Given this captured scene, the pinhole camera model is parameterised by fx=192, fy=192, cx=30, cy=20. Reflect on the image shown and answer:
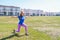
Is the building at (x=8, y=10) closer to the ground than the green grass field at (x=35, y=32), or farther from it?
farther from it

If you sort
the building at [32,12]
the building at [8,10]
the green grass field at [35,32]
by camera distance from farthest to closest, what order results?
the building at [32,12] < the building at [8,10] < the green grass field at [35,32]

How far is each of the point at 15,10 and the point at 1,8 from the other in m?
12.3

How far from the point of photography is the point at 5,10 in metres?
153

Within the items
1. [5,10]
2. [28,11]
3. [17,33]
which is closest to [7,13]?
[5,10]

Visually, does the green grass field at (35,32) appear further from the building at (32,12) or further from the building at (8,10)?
the building at (32,12)

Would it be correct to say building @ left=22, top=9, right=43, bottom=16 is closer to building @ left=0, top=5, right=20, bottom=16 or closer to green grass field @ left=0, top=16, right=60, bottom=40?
building @ left=0, top=5, right=20, bottom=16

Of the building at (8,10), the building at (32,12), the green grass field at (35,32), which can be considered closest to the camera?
the green grass field at (35,32)

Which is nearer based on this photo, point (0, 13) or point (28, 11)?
point (0, 13)

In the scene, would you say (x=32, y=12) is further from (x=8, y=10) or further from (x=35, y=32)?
(x=35, y=32)

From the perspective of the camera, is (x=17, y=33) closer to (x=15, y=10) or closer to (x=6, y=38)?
(x=6, y=38)

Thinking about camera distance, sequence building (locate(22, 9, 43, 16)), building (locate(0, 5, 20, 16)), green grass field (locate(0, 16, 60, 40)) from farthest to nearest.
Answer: building (locate(22, 9, 43, 16))
building (locate(0, 5, 20, 16))
green grass field (locate(0, 16, 60, 40))

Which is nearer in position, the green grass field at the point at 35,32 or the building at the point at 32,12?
the green grass field at the point at 35,32

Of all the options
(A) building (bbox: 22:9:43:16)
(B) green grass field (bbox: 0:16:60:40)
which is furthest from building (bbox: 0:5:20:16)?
(B) green grass field (bbox: 0:16:60:40)

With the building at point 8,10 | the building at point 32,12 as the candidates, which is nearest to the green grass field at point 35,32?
the building at point 8,10
